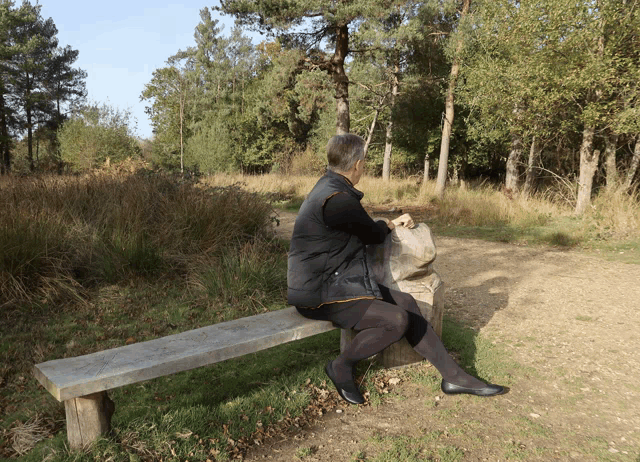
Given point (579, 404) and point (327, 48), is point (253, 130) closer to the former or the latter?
point (327, 48)

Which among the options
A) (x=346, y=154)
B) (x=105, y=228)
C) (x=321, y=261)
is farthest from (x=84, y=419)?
(x=105, y=228)

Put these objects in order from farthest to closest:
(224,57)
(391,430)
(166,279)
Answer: (224,57), (166,279), (391,430)

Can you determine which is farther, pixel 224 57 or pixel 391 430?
pixel 224 57

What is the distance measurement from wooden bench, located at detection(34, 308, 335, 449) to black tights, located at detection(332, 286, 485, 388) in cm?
39

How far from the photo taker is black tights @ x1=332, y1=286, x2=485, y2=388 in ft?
9.80

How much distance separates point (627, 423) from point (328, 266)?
2060mm

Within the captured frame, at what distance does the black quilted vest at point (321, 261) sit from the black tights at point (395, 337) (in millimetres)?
143

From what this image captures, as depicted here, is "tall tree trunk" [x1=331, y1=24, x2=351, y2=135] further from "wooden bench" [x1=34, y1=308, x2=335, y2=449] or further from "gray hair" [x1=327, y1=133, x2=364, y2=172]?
"wooden bench" [x1=34, y1=308, x2=335, y2=449]

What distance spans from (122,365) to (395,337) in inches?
61.2

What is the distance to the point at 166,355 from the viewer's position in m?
2.55

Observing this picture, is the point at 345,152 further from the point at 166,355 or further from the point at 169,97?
the point at 169,97

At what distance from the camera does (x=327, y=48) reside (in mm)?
15953

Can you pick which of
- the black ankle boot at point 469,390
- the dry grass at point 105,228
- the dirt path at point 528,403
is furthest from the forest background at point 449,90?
the black ankle boot at point 469,390

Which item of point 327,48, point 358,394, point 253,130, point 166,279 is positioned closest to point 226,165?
point 327,48
